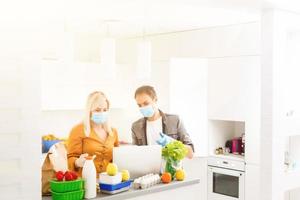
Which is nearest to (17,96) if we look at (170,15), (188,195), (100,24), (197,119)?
(188,195)

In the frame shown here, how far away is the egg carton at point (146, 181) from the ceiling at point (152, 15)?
1.29 meters

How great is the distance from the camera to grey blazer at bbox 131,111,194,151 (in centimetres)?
458

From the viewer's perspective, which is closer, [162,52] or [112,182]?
[112,182]

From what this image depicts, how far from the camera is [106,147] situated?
3971 mm

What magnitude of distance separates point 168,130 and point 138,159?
5.02ft

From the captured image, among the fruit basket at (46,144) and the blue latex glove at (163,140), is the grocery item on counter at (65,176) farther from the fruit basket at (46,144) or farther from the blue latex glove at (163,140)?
the fruit basket at (46,144)

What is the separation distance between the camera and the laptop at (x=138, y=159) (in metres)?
3.05

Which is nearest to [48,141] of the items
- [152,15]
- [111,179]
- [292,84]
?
[152,15]

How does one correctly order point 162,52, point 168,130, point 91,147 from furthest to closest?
point 162,52
point 168,130
point 91,147

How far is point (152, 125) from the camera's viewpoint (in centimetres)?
454

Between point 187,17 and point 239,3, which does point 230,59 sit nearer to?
point 187,17

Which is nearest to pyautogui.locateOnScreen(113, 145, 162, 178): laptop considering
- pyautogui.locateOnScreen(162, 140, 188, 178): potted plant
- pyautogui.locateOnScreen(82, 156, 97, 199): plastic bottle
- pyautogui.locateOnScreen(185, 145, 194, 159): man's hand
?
pyautogui.locateOnScreen(162, 140, 188, 178): potted plant

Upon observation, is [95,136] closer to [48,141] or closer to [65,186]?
[48,141]

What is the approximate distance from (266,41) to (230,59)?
4.56 feet
